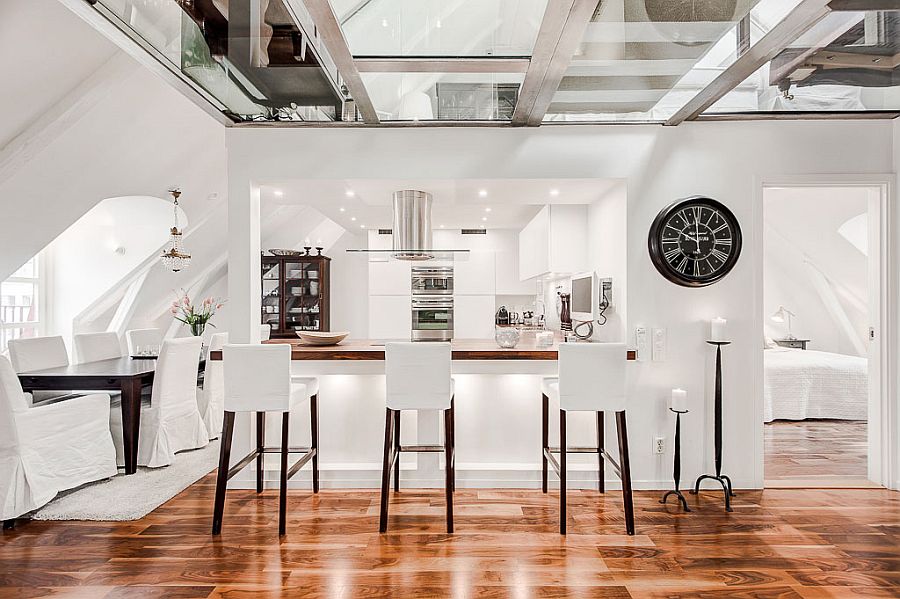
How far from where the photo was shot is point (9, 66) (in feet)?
10.7

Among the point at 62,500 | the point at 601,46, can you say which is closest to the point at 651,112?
the point at 601,46

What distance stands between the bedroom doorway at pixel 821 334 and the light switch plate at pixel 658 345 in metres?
1.18

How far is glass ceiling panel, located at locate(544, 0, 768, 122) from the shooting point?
89.8 inches

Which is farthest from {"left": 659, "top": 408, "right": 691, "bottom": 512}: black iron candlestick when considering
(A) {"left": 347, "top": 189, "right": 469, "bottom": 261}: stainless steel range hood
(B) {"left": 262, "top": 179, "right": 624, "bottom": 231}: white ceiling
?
(A) {"left": 347, "top": 189, "right": 469, "bottom": 261}: stainless steel range hood

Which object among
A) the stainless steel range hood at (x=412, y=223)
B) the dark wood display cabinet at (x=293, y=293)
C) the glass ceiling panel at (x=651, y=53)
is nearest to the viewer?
the glass ceiling panel at (x=651, y=53)

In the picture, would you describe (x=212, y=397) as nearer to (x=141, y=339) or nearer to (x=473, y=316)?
(x=141, y=339)

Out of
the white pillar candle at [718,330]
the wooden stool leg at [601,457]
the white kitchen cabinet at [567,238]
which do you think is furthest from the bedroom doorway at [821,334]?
the white kitchen cabinet at [567,238]

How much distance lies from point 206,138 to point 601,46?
3.83 meters

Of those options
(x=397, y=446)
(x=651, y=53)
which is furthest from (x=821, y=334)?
(x=397, y=446)

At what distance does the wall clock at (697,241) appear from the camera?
3770 mm

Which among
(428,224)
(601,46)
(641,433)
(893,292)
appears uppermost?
(601,46)

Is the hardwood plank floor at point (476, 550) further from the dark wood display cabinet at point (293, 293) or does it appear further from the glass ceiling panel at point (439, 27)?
the dark wood display cabinet at point (293, 293)

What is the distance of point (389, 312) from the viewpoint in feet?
24.0

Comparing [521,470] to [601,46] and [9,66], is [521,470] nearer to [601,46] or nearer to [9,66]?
[601,46]
